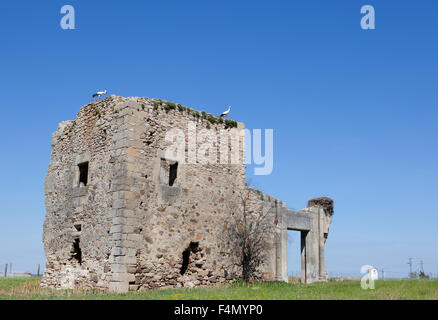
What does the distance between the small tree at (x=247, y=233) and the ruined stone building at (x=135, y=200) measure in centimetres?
33

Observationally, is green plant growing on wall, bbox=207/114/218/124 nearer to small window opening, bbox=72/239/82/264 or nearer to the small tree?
the small tree

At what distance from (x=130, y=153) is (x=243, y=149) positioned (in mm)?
5218

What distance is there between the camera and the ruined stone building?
14070 millimetres

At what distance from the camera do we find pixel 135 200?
46.5 feet

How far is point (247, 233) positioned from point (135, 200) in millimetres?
4895

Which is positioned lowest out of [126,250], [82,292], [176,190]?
[82,292]

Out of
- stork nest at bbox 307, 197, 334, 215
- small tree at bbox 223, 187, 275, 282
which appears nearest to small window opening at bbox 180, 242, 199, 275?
small tree at bbox 223, 187, 275, 282

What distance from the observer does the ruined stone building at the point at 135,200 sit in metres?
14.1

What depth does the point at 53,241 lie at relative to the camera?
669 inches

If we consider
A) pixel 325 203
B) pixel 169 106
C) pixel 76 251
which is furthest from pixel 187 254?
pixel 325 203

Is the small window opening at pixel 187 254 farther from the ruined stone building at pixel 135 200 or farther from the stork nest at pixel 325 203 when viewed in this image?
the stork nest at pixel 325 203
